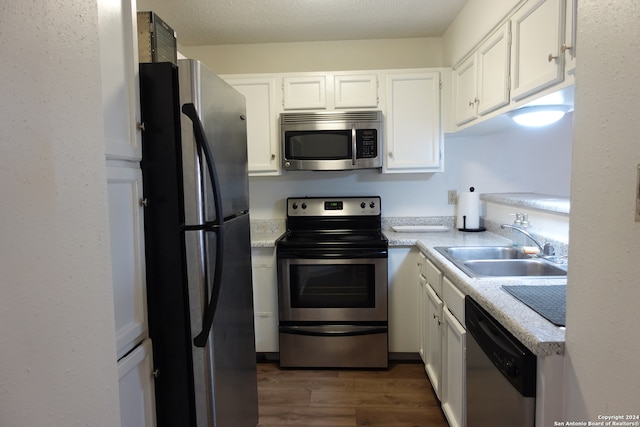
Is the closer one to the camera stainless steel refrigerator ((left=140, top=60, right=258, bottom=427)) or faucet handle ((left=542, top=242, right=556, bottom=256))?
stainless steel refrigerator ((left=140, top=60, right=258, bottom=427))

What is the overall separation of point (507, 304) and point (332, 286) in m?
1.49

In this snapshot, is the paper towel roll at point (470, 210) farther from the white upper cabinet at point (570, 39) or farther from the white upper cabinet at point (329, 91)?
the white upper cabinet at point (570, 39)

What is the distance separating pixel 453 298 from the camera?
1.72m

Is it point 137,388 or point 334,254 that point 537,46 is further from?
point 137,388

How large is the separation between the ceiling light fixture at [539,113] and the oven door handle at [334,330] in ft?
5.11

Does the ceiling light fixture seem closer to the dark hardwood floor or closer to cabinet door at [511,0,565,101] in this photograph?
cabinet door at [511,0,565,101]

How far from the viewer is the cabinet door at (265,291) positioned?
2646 mm

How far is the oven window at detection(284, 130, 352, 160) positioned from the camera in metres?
2.71

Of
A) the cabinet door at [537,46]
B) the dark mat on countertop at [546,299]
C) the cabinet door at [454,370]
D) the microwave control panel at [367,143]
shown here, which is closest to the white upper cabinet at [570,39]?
the cabinet door at [537,46]

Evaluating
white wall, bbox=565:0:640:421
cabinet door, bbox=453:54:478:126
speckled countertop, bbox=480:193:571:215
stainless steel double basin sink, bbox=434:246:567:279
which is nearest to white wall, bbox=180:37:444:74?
cabinet door, bbox=453:54:478:126

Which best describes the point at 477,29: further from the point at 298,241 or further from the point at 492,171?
the point at 298,241

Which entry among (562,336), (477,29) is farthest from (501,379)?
(477,29)

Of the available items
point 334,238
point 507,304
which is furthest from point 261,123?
point 507,304

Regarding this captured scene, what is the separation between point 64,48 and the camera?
0.65m
